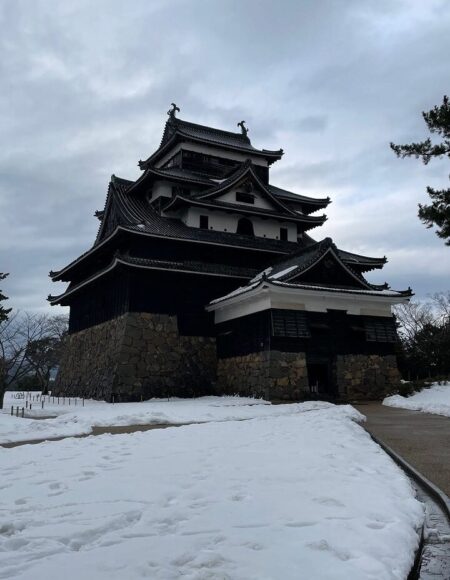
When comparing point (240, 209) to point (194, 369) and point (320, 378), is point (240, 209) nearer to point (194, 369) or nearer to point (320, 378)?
point (194, 369)

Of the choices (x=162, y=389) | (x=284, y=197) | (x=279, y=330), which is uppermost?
(x=284, y=197)

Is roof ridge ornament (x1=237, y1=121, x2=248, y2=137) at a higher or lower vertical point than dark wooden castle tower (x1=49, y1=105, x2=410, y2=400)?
higher

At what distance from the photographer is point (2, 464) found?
7578mm

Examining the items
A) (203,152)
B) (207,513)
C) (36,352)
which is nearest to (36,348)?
(36,352)

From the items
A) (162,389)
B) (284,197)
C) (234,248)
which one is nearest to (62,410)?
(162,389)

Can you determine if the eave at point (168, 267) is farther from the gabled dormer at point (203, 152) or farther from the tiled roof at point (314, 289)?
the gabled dormer at point (203, 152)

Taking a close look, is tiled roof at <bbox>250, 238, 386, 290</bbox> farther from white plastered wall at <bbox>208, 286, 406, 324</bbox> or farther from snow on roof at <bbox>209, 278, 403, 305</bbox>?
white plastered wall at <bbox>208, 286, 406, 324</bbox>

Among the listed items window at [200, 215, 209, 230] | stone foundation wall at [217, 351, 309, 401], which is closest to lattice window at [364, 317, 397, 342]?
stone foundation wall at [217, 351, 309, 401]

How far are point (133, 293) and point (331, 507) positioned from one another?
61.9 feet

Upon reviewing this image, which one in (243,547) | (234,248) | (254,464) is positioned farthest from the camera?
(234,248)

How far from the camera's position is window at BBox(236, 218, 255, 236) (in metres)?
27.2

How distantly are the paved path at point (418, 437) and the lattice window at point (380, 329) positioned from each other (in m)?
5.15

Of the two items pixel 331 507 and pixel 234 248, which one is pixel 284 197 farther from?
pixel 331 507

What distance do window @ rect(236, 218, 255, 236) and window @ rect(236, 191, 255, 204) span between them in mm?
1032
